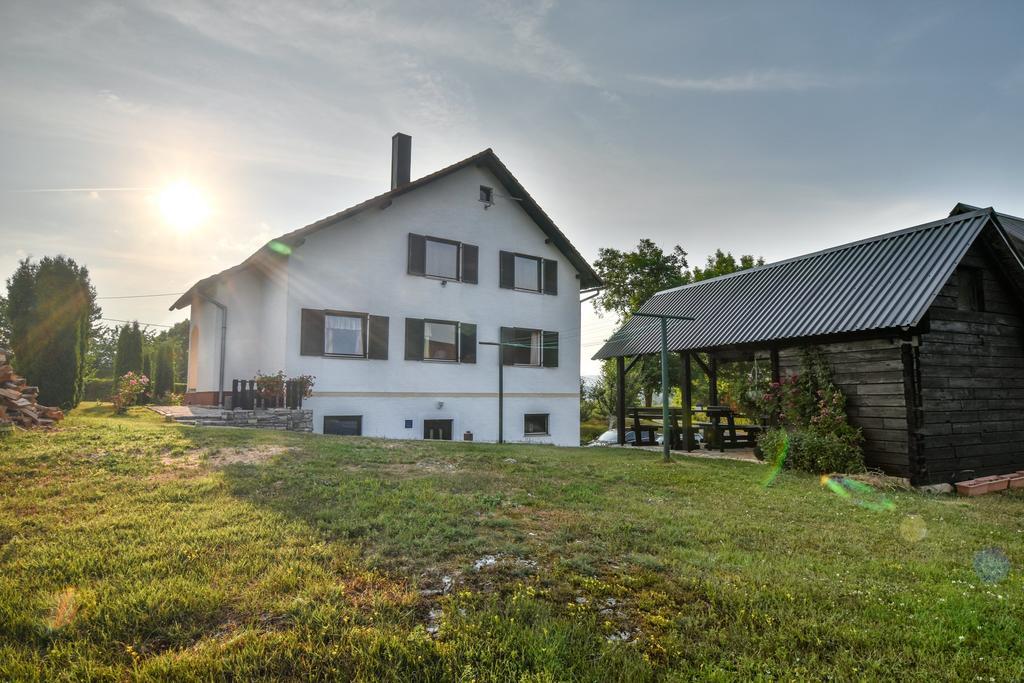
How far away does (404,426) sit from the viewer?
16984mm

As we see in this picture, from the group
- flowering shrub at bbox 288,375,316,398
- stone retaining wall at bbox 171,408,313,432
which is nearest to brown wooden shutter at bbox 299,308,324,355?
flowering shrub at bbox 288,375,316,398

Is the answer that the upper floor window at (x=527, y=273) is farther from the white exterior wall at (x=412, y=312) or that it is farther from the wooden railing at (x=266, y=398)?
the wooden railing at (x=266, y=398)

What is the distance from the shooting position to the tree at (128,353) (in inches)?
1116

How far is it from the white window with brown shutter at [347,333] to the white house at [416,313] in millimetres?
32

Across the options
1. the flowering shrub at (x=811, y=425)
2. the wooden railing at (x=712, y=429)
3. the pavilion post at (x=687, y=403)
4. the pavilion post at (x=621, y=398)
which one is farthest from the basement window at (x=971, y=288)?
the pavilion post at (x=621, y=398)

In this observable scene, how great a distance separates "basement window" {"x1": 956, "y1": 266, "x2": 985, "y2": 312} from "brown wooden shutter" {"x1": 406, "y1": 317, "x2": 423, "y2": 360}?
13.3 m

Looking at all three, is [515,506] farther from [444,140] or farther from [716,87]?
[444,140]

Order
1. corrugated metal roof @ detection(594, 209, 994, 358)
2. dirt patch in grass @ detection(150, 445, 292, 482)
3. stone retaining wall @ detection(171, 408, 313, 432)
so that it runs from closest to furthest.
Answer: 1. dirt patch in grass @ detection(150, 445, 292, 482)
2. corrugated metal roof @ detection(594, 209, 994, 358)
3. stone retaining wall @ detection(171, 408, 313, 432)

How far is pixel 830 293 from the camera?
43.9 ft

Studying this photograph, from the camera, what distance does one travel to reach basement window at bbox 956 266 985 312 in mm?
12579

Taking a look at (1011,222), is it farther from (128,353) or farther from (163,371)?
(163,371)

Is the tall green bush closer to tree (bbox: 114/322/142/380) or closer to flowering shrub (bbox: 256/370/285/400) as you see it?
tree (bbox: 114/322/142/380)

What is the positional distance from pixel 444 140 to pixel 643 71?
7326 millimetres

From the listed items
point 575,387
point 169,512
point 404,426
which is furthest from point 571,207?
point 169,512
